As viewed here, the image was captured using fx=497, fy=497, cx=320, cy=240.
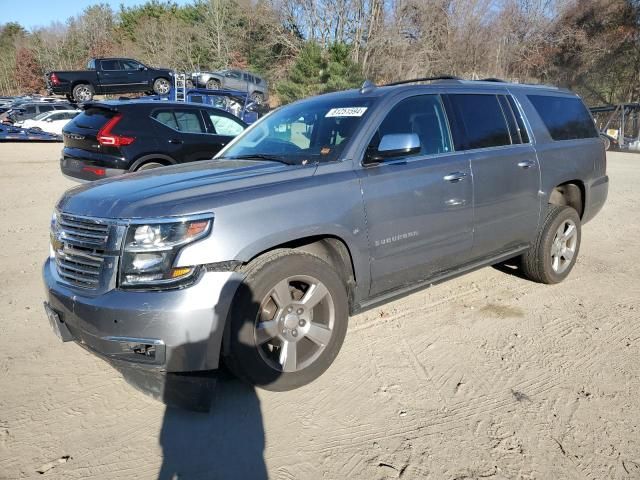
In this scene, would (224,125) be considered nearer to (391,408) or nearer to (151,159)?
(151,159)

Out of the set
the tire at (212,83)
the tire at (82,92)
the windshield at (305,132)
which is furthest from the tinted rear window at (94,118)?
the tire at (212,83)

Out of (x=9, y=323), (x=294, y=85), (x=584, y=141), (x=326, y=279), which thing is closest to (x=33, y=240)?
(x=9, y=323)

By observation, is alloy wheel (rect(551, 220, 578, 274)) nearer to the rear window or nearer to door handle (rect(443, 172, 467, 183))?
the rear window

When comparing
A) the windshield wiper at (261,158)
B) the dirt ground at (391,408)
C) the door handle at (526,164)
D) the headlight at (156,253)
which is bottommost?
the dirt ground at (391,408)

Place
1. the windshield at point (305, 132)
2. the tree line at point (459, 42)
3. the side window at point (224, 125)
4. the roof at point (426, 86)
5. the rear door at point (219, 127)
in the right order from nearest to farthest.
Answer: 1. the windshield at point (305, 132)
2. the roof at point (426, 86)
3. the rear door at point (219, 127)
4. the side window at point (224, 125)
5. the tree line at point (459, 42)

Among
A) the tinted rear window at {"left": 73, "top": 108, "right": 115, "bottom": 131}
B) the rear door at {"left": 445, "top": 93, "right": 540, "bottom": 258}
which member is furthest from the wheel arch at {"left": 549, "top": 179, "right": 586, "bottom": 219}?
the tinted rear window at {"left": 73, "top": 108, "right": 115, "bottom": 131}

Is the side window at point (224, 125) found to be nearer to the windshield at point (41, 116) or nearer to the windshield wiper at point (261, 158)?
the windshield wiper at point (261, 158)

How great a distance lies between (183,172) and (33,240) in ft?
13.4

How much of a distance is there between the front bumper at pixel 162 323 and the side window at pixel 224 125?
6.78 m

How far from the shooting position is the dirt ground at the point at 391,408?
2.48 m

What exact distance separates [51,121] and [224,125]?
17814mm

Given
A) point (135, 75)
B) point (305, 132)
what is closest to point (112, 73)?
point (135, 75)

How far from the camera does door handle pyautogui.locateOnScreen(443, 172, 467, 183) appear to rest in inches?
147

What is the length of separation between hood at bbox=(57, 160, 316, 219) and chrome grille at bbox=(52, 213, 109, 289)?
0.21 feet
